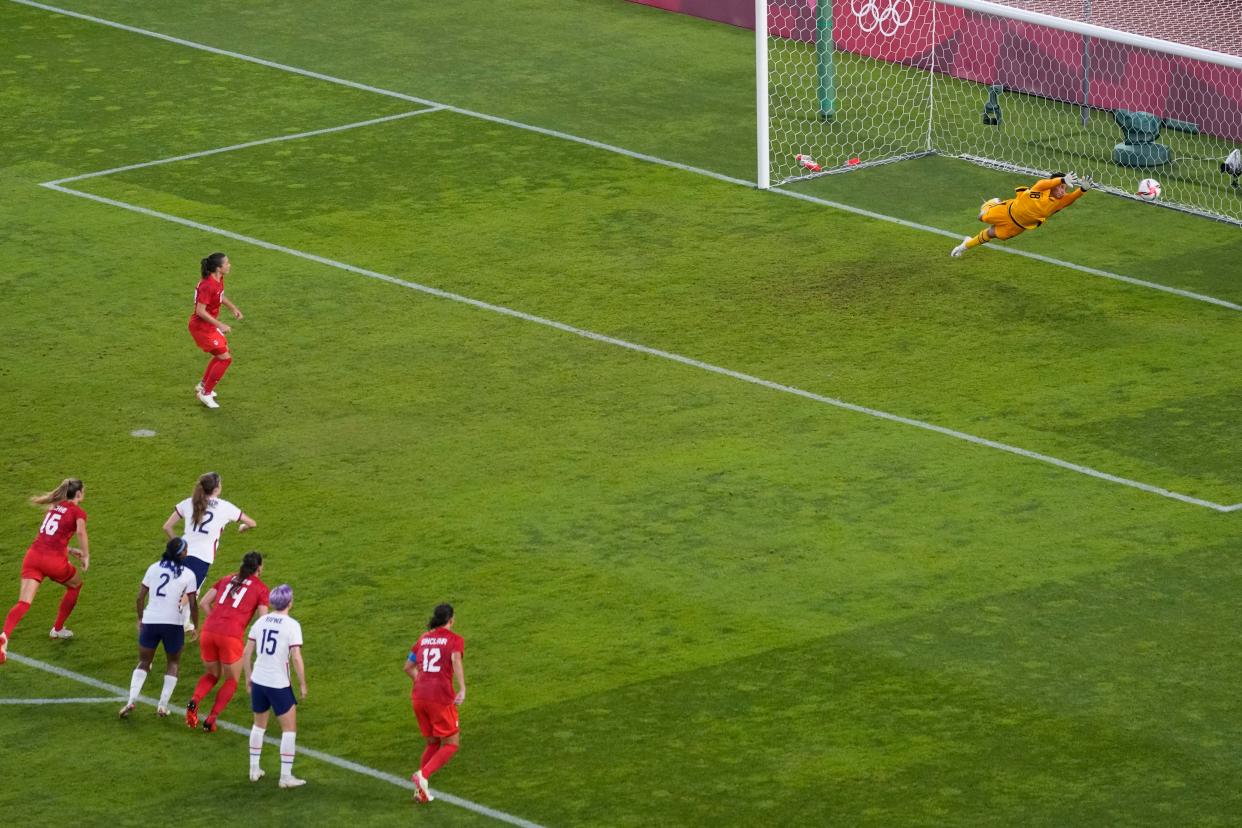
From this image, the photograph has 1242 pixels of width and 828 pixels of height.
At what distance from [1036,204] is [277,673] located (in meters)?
11.3

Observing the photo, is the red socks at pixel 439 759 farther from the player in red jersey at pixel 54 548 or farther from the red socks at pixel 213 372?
the red socks at pixel 213 372

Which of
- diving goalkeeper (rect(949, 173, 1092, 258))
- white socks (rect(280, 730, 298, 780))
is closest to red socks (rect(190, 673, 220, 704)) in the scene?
white socks (rect(280, 730, 298, 780))

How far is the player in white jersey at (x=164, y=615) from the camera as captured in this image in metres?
16.7

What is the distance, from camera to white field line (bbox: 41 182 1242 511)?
20797mm

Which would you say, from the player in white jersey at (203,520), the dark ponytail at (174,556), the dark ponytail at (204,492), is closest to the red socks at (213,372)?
the player in white jersey at (203,520)

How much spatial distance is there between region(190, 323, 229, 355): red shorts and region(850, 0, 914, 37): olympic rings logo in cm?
1387

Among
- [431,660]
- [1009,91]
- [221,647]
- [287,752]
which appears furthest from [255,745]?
[1009,91]

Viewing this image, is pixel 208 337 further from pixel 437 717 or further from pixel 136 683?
pixel 437 717

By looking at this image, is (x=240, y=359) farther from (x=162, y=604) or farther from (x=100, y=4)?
(x=100, y=4)

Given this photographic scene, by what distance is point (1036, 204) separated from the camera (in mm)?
24438

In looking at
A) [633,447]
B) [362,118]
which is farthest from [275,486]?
[362,118]

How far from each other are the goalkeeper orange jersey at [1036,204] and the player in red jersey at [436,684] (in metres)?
10.7

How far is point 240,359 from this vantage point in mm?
23719

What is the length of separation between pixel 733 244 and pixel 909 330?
10.3ft
